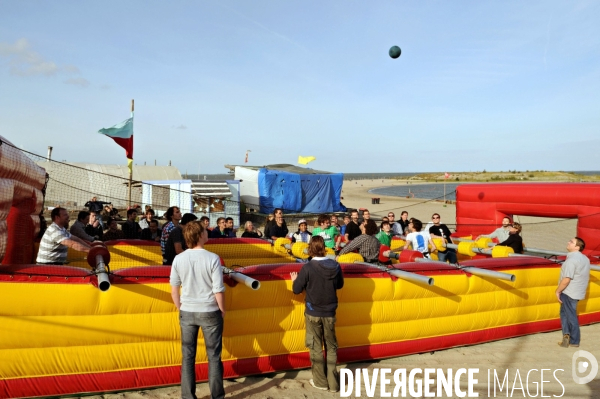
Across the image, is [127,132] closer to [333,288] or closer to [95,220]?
[95,220]

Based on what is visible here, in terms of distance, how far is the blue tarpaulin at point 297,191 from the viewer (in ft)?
78.1

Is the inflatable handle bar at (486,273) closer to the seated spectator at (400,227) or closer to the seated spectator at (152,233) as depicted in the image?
the seated spectator at (400,227)

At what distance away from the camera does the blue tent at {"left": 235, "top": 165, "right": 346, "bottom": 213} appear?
78.2ft

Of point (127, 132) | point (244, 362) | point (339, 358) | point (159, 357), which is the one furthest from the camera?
point (127, 132)

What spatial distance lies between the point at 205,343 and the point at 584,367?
4.67 m

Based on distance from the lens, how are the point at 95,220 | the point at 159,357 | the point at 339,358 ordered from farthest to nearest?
the point at 95,220 → the point at 339,358 → the point at 159,357

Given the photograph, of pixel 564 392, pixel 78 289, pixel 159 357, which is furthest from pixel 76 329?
pixel 564 392

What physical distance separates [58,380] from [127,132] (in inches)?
434

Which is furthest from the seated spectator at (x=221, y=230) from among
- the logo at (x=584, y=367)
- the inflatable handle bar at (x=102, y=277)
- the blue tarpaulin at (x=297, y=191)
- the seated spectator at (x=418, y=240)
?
the blue tarpaulin at (x=297, y=191)

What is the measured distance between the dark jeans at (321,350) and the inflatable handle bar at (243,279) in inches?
28.6

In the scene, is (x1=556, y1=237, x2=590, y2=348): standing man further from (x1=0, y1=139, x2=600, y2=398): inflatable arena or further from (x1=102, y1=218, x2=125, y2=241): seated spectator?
(x1=102, y1=218, x2=125, y2=241): seated spectator

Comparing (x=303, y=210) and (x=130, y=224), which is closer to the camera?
(x=130, y=224)

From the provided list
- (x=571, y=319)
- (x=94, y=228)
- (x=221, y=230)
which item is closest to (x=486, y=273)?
(x=571, y=319)

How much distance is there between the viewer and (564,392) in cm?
488
